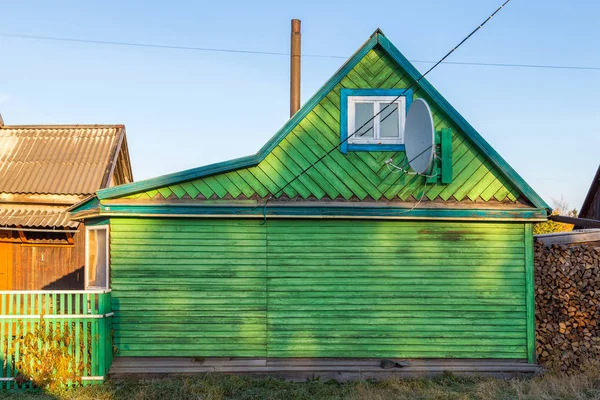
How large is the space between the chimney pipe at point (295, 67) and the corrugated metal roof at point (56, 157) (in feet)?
22.2

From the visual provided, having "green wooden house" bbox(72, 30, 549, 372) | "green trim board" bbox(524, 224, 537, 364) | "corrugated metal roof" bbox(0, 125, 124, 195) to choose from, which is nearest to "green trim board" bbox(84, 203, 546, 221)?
"green wooden house" bbox(72, 30, 549, 372)

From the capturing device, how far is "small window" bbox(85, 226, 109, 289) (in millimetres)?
9672

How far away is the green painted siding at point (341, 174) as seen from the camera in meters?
9.58

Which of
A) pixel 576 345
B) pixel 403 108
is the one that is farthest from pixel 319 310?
pixel 576 345

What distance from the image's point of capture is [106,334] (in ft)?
29.0

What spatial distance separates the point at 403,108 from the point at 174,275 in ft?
16.1

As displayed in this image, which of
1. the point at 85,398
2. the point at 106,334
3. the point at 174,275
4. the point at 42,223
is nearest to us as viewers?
the point at 85,398

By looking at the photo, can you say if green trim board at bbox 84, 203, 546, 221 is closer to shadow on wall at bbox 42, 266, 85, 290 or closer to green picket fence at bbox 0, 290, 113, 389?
green picket fence at bbox 0, 290, 113, 389

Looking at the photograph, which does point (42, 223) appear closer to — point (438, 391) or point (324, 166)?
point (324, 166)

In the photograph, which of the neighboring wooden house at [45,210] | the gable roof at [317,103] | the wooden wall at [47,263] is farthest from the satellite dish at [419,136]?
the wooden wall at [47,263]

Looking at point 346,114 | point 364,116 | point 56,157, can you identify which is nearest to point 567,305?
point 364,116

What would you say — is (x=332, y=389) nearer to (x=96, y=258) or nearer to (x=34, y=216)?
(x=96, y=258)

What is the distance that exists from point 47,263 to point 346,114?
33.8ft

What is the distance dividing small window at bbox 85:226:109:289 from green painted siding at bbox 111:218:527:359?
0.36 meters
